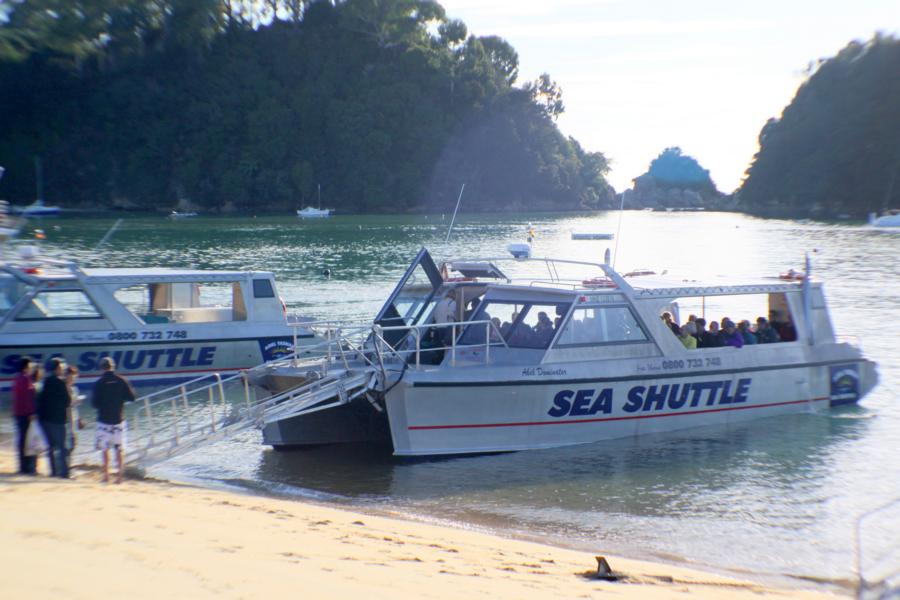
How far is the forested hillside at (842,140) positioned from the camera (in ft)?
396

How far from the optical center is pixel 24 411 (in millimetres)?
12359

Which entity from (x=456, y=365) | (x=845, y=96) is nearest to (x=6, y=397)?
(x=456, y=365)

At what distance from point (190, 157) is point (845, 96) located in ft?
288

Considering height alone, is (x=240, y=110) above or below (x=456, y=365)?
above

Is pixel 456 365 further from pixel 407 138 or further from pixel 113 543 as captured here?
pixel 407 138

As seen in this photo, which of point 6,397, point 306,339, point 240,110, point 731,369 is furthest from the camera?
point 240,110

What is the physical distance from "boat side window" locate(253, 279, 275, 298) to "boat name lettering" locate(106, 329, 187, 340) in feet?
6.21

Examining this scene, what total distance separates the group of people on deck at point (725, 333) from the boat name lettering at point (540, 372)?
8.14ft

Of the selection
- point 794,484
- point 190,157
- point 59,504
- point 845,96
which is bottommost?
point 794,484

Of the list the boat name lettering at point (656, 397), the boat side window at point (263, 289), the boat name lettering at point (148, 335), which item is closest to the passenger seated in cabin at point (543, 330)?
the boat name lettering at point (656, 397)

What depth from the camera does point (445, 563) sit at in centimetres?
955

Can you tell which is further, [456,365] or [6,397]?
[6,397]

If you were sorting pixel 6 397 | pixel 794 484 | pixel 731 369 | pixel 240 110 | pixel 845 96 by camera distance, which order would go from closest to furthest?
pixel 794 484
pixel 731 369
pixel 6 397
pixel 845 96
pixel 240 110

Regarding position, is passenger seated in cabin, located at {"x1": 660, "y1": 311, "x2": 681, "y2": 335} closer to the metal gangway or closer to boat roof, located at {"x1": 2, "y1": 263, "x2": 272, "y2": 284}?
the metal gangway
